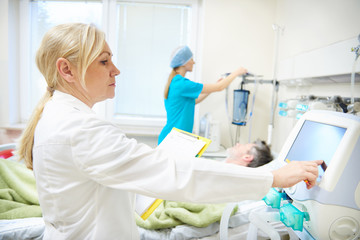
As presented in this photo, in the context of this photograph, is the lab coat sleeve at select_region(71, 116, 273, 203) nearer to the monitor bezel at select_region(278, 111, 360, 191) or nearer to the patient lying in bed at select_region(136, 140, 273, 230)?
the monitor bezel at select_region(278, 111, 360, 191)

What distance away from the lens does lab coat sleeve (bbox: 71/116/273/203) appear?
2.15ft

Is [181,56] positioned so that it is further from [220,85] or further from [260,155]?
[260,155]

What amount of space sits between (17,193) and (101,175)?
1.32 metres

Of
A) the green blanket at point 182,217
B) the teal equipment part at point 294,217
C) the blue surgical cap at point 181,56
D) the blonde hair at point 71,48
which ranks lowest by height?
the green blanket at point 182,217

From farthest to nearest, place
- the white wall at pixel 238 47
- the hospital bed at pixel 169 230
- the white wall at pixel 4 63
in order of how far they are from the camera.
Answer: the white wall at pixel 4 63
the white wall at pixel 238 47
the hospital bed at pixel 169 230

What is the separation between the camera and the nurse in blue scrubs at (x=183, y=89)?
2078 mm

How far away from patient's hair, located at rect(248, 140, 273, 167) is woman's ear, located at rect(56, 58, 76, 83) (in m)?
1.34

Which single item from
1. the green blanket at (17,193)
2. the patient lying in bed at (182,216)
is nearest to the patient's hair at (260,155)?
the patient lying in bed at (182,216)

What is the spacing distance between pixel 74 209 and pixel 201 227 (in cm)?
79

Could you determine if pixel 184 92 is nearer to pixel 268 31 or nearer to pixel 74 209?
pixel 268 31

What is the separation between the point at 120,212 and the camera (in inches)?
32.0

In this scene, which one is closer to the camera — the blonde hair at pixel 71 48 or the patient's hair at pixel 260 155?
the blonde hair at pixel 71 48

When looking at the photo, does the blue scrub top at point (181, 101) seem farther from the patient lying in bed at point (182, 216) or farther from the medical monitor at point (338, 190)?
the medical monitor at point (338, 190)

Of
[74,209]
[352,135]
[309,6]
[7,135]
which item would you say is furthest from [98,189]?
[7,135]
